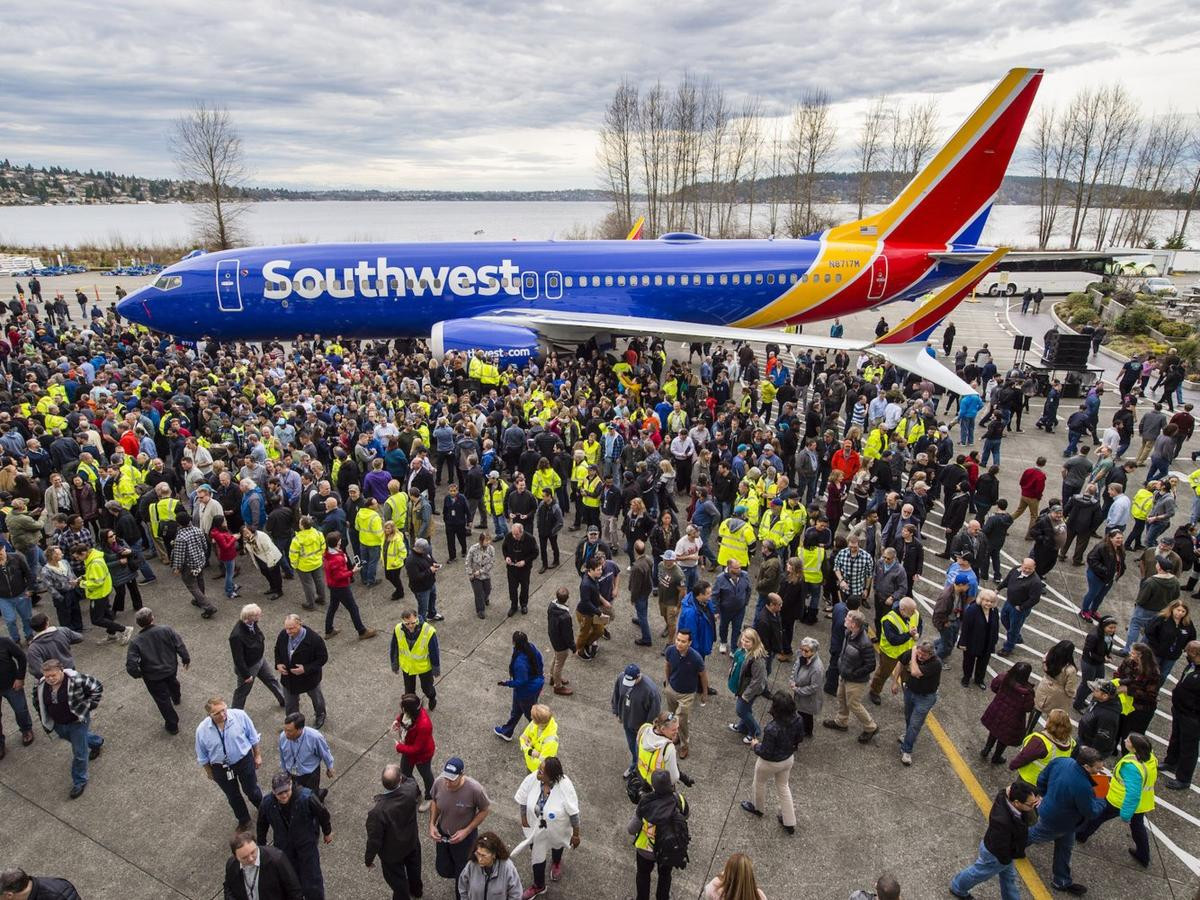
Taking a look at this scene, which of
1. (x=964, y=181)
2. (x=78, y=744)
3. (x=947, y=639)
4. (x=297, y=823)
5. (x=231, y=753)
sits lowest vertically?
(x=78, y=744)

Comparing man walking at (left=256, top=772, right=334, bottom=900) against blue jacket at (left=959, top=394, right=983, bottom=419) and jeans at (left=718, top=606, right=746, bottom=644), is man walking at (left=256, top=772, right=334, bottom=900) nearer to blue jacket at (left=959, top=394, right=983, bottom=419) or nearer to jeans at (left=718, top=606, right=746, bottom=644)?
jeans at (left=718, top=606, right=746, bottom=644)

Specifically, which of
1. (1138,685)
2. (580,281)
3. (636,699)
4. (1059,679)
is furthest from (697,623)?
(580,281)

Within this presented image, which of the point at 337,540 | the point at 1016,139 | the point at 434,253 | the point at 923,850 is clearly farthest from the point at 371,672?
the point at 1016,139

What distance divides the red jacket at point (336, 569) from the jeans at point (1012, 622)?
8361mm

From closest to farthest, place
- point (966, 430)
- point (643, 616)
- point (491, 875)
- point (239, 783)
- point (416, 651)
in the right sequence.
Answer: point (491, 875), point (239, 783), point (416, 651), point (643, 616), point (966, 430)

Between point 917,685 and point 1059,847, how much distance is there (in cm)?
161

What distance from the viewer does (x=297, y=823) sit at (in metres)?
5.12

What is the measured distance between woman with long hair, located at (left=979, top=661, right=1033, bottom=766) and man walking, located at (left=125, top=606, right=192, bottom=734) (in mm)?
8178

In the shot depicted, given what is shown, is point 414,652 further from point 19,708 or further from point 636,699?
point 19,708

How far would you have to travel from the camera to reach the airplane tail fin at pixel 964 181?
59.5 feet

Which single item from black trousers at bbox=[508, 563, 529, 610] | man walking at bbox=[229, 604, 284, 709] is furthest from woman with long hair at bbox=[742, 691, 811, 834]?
man walking at bbox=[229, 604, 284, 709]

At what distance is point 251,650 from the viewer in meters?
7.05

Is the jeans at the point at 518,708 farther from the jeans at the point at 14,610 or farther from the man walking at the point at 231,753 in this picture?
the jeans at the point at 14,610

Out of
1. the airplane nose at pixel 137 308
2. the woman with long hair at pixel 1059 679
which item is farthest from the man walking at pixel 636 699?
the airplane nose at pixel 137 308
